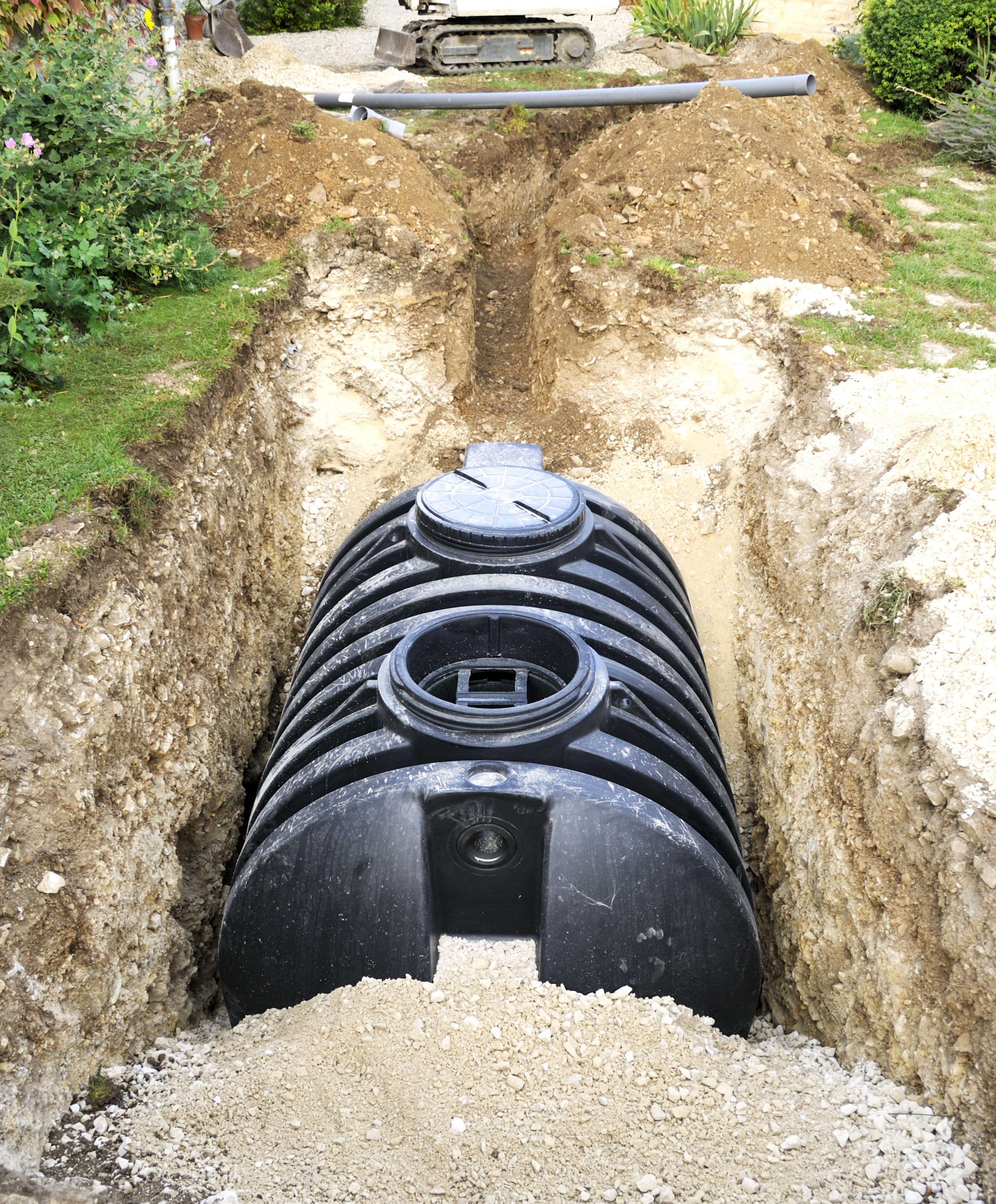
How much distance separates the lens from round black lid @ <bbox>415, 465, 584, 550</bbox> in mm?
4160

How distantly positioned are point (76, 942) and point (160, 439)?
2.65 m

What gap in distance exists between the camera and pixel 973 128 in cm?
1053

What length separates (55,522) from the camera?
4.04 m

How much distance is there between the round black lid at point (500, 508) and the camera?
4.16 meters

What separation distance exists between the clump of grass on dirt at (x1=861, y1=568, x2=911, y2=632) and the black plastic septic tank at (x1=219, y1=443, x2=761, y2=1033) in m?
0.99

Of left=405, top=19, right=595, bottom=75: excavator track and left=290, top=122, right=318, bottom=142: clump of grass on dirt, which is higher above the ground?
left=405, top=19, right=595, bottom=75: excavator track

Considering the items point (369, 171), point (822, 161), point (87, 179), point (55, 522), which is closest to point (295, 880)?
point (55, 522)

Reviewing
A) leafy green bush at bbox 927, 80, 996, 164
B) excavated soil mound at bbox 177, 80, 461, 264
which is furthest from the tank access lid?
leafy green bush at bbox 927, 80, 996, 164

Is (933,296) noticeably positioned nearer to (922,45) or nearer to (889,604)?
(889,604)

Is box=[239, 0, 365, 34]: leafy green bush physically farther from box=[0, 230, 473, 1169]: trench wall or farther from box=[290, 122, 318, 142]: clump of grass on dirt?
box=[0, 230, 473, 1169]: trench wall

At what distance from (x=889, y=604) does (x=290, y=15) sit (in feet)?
56.3

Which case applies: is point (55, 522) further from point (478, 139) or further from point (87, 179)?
point (478, 139)

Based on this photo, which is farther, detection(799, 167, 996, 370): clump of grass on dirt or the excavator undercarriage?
the excavator undercarriage

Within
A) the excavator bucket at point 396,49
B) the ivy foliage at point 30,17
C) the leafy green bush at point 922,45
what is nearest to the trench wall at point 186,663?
the ivy foliage at point 30,17
